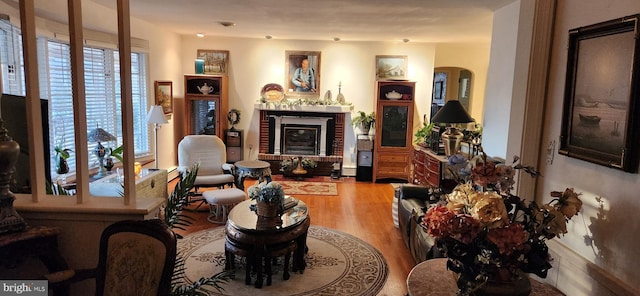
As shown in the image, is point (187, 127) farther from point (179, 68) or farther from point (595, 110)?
point (595, 110)

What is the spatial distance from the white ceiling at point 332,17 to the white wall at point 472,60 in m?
0.56

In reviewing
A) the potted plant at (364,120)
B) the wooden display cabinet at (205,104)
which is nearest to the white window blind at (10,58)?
the wooden display cabinet at (205,104)

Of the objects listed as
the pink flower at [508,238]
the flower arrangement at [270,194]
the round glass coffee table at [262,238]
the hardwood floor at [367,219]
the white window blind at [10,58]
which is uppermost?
the white window blind at [10,58]

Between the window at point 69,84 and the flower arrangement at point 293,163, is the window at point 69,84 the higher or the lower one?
the higher one

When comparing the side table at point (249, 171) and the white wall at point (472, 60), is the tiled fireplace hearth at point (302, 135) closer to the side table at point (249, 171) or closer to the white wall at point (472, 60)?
the side table at point (249, 171)

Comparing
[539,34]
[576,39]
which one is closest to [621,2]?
[576,39]

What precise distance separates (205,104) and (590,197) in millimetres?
6133

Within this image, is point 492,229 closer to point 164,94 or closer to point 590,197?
point 590,197

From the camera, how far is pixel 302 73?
7.00 meters

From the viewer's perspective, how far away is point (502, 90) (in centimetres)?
392

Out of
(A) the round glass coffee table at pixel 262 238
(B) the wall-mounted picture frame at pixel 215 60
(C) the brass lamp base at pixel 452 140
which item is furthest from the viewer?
(B) the wall-mounted picture frame at pixel 215 60

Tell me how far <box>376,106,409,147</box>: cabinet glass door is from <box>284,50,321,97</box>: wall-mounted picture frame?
4.34 feet

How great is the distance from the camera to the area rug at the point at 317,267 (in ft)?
10.2

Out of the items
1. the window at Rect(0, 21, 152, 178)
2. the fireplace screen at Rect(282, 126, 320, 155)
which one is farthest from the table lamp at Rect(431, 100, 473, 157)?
the window at Rect(0, 21, 152, 178)
